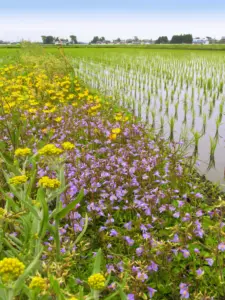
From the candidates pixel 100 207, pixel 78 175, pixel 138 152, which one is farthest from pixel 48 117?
pixel 100 207

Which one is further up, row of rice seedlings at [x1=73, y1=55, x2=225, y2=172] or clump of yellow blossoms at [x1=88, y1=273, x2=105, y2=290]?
clump of yellow blossoms at [x1=88, y1=273, x2=105, y2=290]

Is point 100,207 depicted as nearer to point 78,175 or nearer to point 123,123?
point 78,175

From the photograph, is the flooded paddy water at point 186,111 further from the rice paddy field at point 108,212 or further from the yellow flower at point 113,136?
the yellow flower at point 113,136

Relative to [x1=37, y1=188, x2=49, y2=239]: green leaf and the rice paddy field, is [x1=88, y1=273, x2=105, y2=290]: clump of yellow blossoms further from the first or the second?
[x1=37, y1=188, x2=49, y2=239]: green leaf

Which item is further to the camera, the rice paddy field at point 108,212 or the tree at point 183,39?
the tree at point 183,39

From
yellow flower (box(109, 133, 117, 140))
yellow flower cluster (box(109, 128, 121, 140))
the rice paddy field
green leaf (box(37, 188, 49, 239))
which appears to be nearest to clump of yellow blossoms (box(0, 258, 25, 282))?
the rice paddy field

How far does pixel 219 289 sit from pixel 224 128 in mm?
4090

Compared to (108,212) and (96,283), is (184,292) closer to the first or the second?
(96,283)

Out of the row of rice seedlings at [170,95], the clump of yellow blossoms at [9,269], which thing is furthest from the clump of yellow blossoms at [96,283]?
the row of rice seedlings at [170,95]

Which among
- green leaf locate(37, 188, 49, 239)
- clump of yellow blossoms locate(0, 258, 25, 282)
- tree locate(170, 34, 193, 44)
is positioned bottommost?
tree locate(170, 34, 193, 44)

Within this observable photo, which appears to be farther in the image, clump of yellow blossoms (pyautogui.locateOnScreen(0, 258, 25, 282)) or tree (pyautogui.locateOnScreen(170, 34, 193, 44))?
tree (pyautogui.locateOnScreen(170, 34, 193, 44))

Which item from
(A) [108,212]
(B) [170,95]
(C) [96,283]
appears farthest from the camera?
(B) [170,95]

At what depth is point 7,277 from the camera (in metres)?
1.09

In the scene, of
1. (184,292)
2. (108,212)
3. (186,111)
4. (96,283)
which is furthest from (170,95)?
(96,283)
